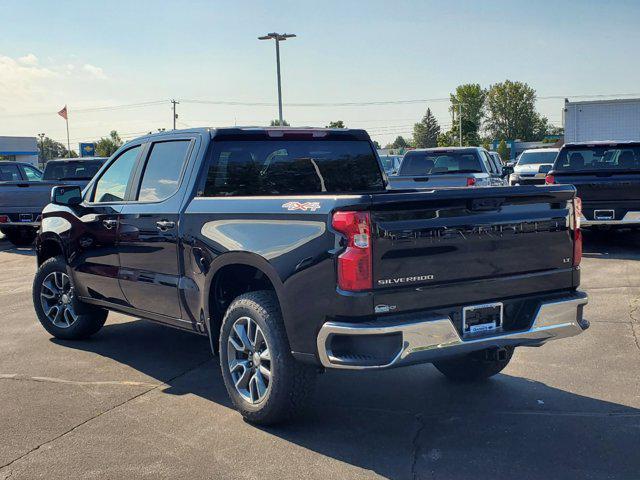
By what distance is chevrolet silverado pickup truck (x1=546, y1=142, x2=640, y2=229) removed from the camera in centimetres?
1237

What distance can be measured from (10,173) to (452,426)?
16829 millimetres

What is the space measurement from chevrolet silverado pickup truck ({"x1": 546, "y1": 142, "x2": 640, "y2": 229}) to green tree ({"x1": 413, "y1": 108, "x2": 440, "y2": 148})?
154m

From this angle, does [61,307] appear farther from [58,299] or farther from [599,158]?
[599,158]

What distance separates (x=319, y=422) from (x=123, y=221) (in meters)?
2.41

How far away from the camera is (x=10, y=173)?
18.9 m

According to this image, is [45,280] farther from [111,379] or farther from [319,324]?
[319,324]

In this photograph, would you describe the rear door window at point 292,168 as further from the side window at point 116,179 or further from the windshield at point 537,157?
the windshield at point 537,157

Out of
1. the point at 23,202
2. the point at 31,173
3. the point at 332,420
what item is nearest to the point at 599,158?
the point at 332,420

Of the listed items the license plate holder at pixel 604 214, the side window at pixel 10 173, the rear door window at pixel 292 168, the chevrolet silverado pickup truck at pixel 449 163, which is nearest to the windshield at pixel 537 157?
the chevrolet silverado pickup truck at pixel 449 163

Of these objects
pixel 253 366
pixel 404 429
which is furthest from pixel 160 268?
pixel 404 429

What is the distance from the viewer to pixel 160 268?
18.6ft

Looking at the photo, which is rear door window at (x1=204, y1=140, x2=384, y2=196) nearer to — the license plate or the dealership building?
the license plate

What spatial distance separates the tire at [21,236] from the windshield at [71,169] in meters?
1.43

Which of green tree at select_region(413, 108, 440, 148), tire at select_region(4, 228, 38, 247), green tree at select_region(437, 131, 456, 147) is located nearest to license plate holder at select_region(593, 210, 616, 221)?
tire at select_region(4, 228, 38, 247)
